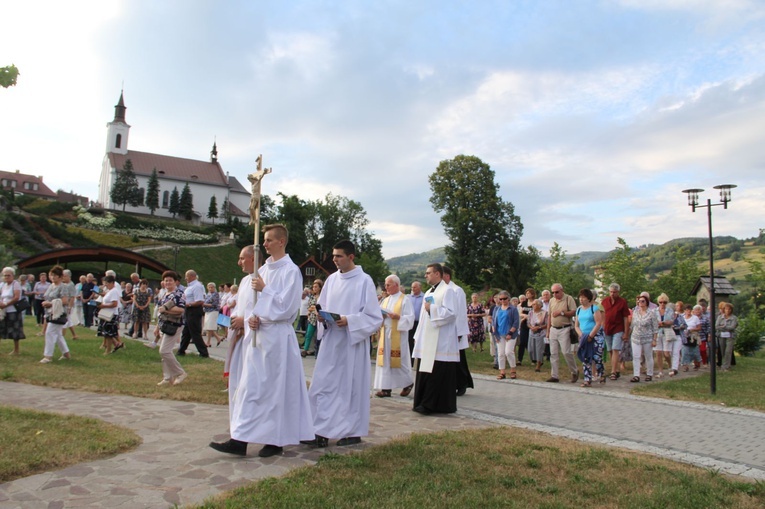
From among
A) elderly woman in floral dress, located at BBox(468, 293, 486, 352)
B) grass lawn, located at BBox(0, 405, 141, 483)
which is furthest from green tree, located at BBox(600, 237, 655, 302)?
grass lawn, located at BBox(0, 405, 141, 483)

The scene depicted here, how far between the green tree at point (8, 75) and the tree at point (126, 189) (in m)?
88.9

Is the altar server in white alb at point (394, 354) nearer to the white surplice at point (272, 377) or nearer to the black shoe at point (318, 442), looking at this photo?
the black shoe at point (318, 442)

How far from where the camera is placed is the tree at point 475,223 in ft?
153

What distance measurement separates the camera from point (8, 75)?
6.15m

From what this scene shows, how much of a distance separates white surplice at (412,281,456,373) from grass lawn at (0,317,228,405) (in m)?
3.07

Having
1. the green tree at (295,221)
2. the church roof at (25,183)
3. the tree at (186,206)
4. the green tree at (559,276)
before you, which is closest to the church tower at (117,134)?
the church roof at (25,183)

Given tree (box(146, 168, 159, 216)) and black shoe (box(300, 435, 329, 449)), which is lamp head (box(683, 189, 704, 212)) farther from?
tree (box(146, 168, 159, 216))

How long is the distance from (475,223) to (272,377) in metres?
41.9

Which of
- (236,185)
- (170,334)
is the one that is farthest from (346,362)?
A: (236,185)

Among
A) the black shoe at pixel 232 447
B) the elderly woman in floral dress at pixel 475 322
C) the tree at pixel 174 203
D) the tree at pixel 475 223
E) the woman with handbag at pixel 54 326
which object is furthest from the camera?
the tree at pixel 174 203

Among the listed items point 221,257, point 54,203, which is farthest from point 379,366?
point 54,203

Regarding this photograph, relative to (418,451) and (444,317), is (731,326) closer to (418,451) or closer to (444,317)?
(444,317)

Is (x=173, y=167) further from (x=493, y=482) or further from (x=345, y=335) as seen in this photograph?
(x=493, y=482)

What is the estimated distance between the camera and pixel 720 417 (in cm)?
872
